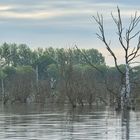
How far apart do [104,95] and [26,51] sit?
296ft

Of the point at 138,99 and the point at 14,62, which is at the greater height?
the point at 14,62

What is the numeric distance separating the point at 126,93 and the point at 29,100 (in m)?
32.9

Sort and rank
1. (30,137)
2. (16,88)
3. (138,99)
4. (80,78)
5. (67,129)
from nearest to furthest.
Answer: (30,137), (67,129), (138,99), (80,78), (16,88)

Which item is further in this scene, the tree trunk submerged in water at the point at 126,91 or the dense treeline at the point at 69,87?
the dense treeline at the point at 69,87

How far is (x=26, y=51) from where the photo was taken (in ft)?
488

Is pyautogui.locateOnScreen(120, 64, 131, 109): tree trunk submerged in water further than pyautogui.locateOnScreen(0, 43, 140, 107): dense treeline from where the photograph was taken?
No

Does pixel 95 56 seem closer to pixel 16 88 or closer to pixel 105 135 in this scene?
pixel 16 88

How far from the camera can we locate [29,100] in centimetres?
6938

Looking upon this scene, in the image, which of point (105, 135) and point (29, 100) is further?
point (29, 100)

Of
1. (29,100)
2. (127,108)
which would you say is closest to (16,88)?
(29,100)

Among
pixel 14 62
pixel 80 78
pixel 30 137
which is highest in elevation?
pixel 14 62

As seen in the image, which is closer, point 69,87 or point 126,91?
point 126,91

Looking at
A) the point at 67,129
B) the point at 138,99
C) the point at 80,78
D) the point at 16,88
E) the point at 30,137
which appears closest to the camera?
the point at 30,137

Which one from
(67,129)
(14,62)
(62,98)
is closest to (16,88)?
(62,98)
